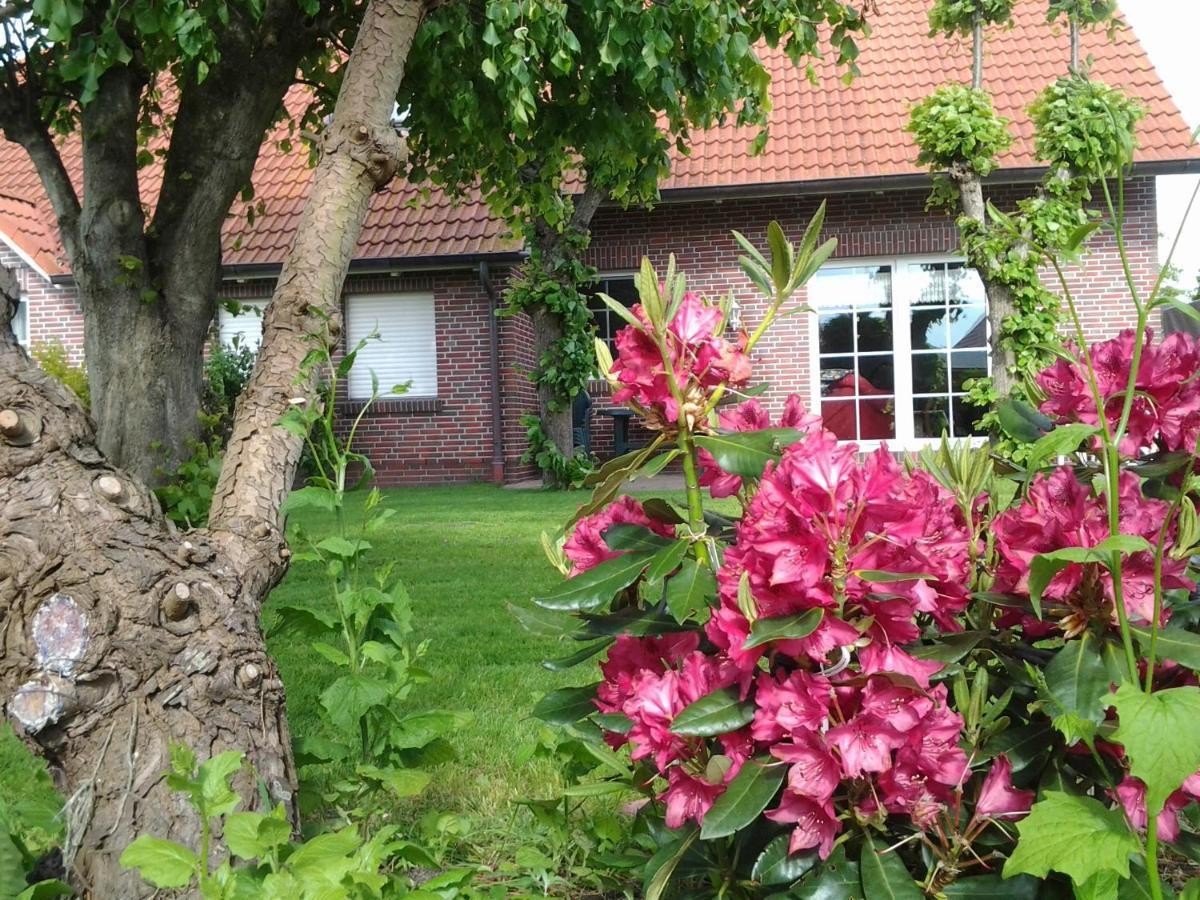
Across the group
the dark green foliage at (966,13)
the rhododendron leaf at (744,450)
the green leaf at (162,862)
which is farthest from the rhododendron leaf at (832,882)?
the dark green foliage at (966,13)

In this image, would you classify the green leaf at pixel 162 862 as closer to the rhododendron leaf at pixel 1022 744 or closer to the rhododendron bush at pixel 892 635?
the rhododendron bush at pixel 892 635

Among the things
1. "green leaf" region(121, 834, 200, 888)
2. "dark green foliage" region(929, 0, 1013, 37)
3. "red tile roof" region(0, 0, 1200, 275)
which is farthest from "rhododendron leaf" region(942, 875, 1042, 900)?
"red tile roof" region(0, 0, 1200, 275)

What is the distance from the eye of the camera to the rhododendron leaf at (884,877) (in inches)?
47.4

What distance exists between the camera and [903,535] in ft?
3.94

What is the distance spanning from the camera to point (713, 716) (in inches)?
49.4

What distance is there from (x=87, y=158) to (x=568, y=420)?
25.8 ft

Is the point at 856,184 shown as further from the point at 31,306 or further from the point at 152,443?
the point at 31,306

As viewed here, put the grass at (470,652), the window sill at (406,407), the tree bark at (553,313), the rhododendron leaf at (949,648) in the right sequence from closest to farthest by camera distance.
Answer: the rhododendron leaf at (949,648), the grass at (470,652), the tree bark at (553,313), the window sill at (406,407)

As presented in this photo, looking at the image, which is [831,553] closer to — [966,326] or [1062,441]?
[1062,441]

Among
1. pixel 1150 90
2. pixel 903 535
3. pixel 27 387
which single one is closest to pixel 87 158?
pixel 27 387

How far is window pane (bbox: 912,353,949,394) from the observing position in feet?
43.3

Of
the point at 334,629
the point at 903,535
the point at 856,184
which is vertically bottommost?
the point at 334,629

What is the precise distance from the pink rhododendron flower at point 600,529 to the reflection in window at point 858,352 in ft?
39.8

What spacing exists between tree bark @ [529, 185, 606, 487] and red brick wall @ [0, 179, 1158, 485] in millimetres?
960
